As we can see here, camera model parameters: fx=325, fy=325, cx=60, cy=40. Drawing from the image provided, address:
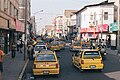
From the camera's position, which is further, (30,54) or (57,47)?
(57,47)

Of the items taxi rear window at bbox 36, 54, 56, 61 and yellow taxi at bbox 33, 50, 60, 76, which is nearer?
yellow taxi at bbox 33, 50, 60, 76

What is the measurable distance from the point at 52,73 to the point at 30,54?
13.3 m

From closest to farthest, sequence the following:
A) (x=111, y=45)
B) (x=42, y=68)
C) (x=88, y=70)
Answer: (x=42, y=68)
(x=88, y=70)
(x=111, y=45)

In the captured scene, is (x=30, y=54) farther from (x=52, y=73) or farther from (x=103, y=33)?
(x=103, y=33)

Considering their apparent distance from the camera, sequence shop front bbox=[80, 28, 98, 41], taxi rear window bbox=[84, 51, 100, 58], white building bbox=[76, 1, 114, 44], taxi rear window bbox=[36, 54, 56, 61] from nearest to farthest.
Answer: taxi rear window bbox=[36, 54, 56, 61] < taxi rear window bbox=[84, 51, 100, 58] < white building bbox=[76, 1, 114, 44] < shop front bbox=[80, 28, 98, 41]

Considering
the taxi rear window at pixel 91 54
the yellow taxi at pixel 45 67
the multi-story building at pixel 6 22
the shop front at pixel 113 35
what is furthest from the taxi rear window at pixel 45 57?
the shop front at pixel 113 35

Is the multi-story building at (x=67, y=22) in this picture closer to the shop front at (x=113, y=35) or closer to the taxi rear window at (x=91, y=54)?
the shop front at (x=113, y=35)

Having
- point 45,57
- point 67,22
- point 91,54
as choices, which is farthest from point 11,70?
point 67,22

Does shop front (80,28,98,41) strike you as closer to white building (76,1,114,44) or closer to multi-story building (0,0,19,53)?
white building (76,1,114,44)

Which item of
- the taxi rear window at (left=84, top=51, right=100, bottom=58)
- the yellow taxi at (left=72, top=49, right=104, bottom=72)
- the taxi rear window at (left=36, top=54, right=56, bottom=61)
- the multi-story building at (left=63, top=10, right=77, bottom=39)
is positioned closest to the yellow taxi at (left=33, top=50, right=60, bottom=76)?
the taxi rear window at (left=36, top=54, right=56, bottom=61)

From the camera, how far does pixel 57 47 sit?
4850 centimetres

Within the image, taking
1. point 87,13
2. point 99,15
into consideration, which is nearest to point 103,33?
point 99,15

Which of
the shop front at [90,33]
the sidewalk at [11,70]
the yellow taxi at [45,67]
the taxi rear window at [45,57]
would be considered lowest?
the sidewalk at [11,70]

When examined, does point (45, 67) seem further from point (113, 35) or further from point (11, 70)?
point (113, 35)
